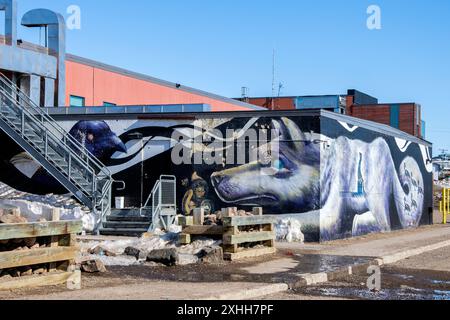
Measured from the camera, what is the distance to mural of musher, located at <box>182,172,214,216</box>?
22844 mm

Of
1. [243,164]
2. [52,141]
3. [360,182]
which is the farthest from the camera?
[360,182]

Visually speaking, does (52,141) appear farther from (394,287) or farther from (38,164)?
(394,287)

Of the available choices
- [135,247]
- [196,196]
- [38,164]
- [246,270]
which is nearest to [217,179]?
[196,196]

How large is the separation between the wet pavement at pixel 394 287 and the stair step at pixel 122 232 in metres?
8.62

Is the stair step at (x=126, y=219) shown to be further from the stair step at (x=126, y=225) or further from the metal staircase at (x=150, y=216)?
the stair step at (x=126, y=225)

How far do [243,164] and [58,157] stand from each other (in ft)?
19.2

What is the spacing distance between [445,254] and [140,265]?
9.12 metres

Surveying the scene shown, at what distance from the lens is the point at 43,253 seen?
11.1 metres

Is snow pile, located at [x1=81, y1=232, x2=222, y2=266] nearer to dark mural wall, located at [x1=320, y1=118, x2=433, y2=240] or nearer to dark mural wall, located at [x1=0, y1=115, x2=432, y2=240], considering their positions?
dark mural wall, located at [x1=0, y1=115, x2=432, y2=240]

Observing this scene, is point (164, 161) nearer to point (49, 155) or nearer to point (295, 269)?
point (49, 155)

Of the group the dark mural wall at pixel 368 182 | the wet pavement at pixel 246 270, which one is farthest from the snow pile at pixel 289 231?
the wet pavement at pixel 246 270

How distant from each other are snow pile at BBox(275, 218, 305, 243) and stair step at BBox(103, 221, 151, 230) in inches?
156

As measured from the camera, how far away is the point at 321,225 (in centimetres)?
2177

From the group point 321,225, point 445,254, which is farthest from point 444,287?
point 321,225
